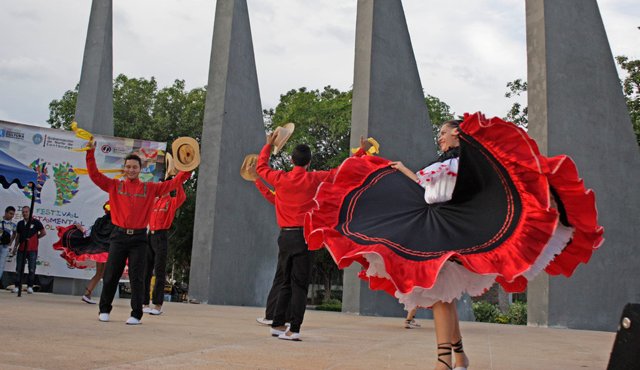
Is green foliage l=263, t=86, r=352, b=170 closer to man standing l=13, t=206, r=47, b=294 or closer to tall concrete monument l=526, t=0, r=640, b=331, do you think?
man standing l=13, t=206, r=47, b=294

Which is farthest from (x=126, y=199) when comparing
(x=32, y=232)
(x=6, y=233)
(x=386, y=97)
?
(x=386, y=97)

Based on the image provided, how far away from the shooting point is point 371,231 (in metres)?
3.99

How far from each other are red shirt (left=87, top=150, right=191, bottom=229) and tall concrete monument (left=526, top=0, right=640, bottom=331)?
7271 mm

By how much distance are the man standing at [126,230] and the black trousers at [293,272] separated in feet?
5.27

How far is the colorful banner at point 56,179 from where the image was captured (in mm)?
13547

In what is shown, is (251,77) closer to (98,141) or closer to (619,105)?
(98,141)

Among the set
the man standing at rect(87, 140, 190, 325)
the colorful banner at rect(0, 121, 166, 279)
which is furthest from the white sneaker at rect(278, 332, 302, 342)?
the colorful banner at rect(0, 121, 166, 279)

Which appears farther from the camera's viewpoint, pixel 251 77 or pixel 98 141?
pixel 251 77

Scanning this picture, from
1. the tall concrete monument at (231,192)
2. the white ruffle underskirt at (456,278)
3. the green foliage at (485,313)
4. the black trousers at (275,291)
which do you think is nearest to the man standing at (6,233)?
the tall concrete monument at (231,192)

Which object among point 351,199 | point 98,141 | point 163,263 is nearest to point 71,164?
point 98,141

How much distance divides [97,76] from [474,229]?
14.6 m

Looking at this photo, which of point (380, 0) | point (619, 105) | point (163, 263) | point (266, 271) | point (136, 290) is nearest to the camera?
point (136, 290)

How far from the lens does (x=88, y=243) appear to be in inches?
431

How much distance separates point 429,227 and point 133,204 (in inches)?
153
